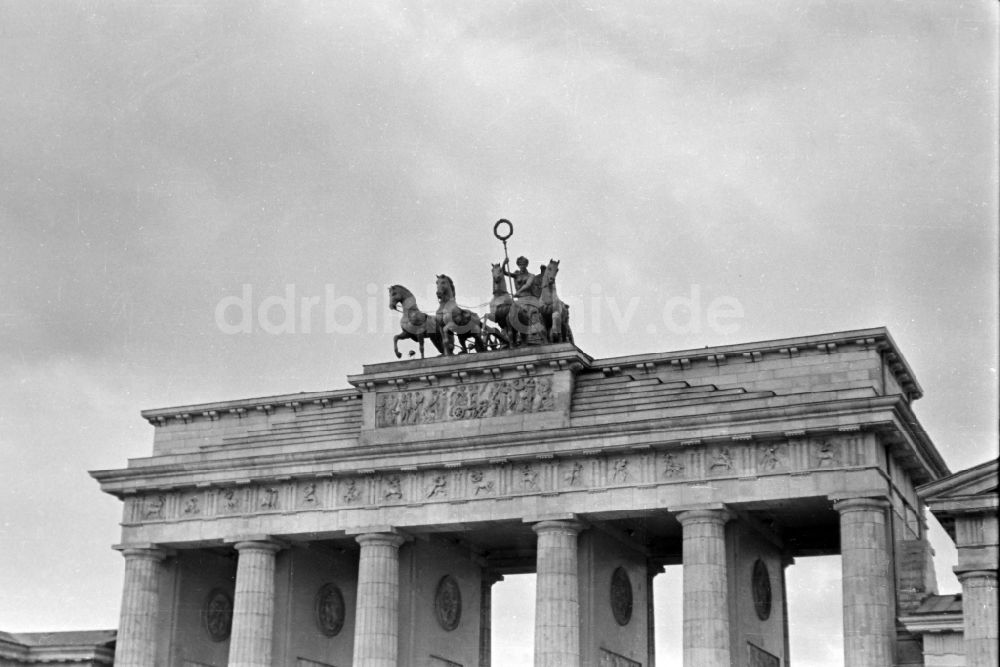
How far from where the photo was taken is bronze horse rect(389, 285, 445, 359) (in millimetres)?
46156

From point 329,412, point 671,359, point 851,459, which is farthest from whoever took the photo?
→ point 329,412

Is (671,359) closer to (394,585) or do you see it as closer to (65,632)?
(394,585)

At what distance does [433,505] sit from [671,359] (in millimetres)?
8139

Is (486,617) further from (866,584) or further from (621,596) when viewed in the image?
(866,584)

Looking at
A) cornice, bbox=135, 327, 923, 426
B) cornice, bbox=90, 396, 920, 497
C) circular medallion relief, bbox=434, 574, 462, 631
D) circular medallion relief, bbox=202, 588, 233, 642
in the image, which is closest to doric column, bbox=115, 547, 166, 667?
cornice, bbox=90, 396, 920, 497

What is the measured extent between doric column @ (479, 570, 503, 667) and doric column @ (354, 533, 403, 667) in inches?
241

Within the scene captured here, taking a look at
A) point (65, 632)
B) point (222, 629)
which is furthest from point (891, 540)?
point (65, 632)

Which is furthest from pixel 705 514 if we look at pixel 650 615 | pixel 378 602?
pixel 378 602

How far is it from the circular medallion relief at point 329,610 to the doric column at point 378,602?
4.64m

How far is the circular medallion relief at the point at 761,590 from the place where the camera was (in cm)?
4391

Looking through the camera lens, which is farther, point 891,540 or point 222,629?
point 222,629

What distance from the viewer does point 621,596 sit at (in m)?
45.6

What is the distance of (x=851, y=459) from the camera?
3903 centimetres

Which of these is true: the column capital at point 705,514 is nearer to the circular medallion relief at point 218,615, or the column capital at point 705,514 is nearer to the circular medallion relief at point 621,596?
the circular medallion relief at point 621,596
